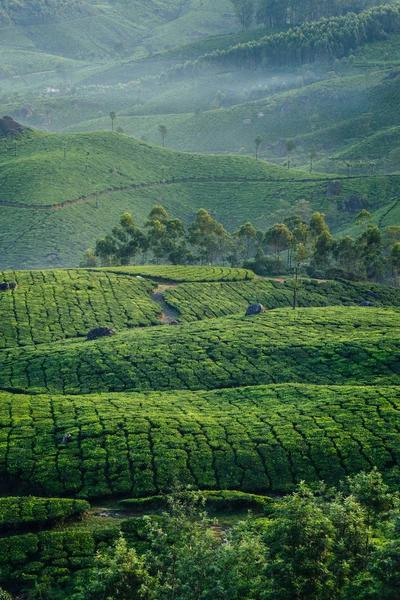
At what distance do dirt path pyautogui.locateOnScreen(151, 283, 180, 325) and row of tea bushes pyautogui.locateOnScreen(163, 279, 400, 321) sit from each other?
81 cm

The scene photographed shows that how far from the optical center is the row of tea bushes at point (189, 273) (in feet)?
417

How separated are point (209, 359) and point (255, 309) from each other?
2370 cm

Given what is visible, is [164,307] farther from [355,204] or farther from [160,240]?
[355,204]

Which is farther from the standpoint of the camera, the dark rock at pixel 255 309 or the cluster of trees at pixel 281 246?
the cluster of trees at pixel 281 246

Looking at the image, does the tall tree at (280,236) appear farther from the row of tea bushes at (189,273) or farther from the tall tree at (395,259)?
the tall tree at (395,259)

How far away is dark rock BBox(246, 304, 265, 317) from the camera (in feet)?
351

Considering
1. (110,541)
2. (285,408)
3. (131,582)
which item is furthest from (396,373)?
(131,582)

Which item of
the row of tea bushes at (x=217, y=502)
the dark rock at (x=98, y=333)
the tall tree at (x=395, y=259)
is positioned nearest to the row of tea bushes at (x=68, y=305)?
the dark rock at (x=98, y=333)

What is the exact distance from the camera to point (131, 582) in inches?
1385

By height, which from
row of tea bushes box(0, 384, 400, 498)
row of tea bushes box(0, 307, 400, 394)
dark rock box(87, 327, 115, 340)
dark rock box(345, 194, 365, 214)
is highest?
dark rock box(345, 194, 365, 214)

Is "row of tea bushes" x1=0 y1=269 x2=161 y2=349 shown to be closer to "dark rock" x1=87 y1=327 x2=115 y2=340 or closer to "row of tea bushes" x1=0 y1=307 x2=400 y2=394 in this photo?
"dark rock" x1=87 y1=327 x2=115 y2=340

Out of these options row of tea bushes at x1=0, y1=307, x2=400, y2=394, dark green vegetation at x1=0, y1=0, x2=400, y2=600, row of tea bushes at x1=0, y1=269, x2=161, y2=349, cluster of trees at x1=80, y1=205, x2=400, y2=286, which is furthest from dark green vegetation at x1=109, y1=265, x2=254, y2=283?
row of tea bushes at x1=0, y1=307, x2=400, y2=394

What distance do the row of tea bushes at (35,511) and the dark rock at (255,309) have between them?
57.6 meters

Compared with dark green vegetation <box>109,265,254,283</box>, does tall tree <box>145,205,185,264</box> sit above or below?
above
